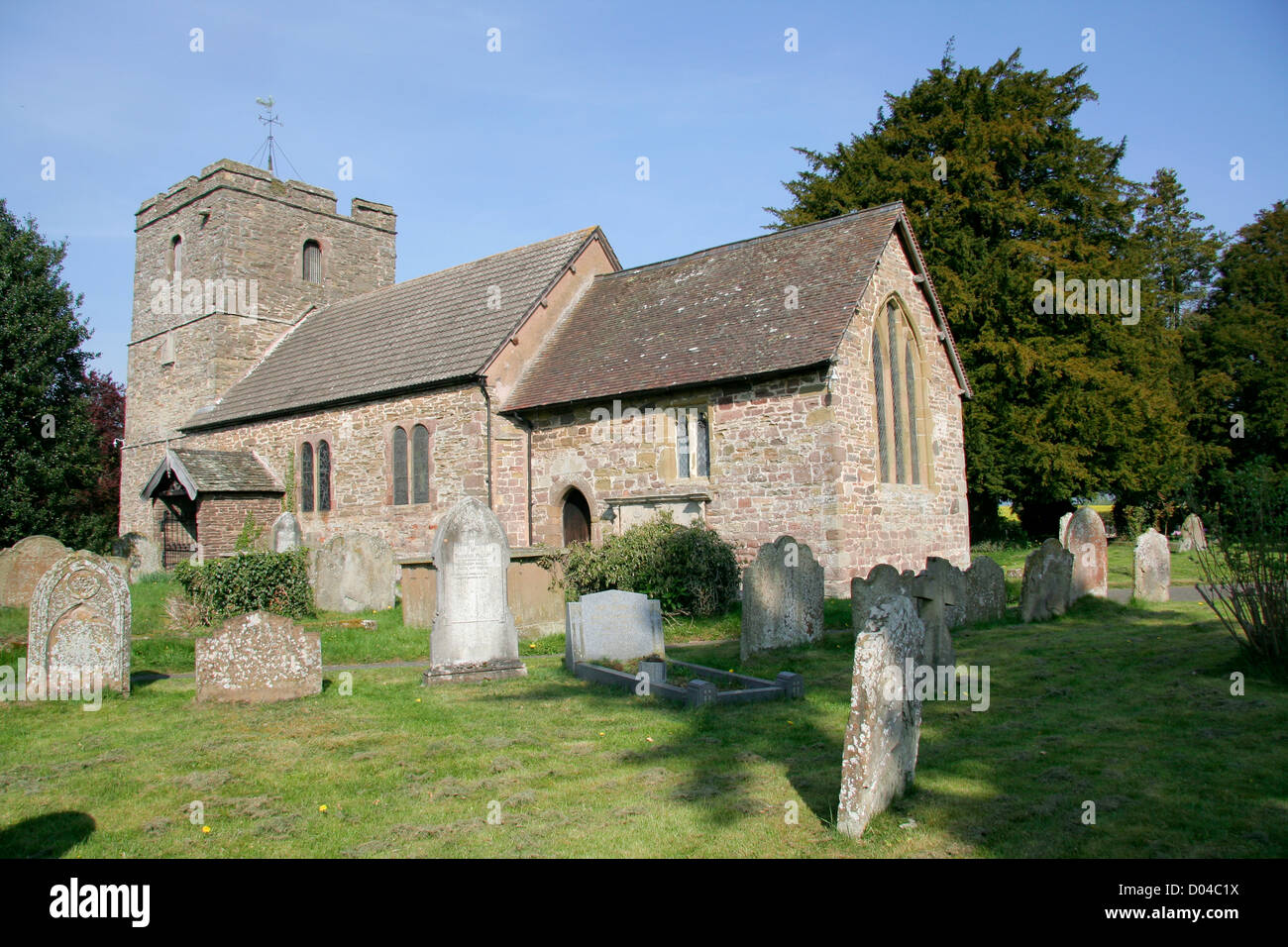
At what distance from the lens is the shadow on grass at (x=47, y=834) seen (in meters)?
4.96

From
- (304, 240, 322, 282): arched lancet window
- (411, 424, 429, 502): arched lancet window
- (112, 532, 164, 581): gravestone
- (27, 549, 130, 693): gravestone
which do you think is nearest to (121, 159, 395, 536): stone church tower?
(304, 240, 322, 282): arched lancet window

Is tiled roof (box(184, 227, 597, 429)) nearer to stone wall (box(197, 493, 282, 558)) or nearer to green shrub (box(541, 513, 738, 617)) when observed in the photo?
stone wall (box(197, 493, 282, 558))

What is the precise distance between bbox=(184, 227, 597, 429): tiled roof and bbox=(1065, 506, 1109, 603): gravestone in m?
12.9

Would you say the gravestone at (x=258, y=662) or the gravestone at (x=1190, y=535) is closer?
the gravestone at (x=258, y=662)

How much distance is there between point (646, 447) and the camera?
733 inches

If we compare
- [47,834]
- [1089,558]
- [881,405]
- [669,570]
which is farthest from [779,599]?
[881,405]

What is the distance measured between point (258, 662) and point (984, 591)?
1013 centimetres

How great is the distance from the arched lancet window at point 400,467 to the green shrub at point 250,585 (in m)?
5.91

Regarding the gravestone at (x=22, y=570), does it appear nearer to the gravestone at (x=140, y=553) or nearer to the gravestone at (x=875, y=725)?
the gravestone at (x=140, y=553)

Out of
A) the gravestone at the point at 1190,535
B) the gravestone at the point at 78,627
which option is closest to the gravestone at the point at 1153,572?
the gravestone at the point at 1190,535

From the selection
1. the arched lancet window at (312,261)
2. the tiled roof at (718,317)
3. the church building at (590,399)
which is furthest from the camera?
the arched lancet window at (312,261)

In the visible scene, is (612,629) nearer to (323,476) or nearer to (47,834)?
(47,834)

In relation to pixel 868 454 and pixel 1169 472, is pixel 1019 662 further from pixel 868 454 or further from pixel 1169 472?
pixel 1169 472

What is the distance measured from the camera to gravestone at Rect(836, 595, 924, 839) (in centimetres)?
500
